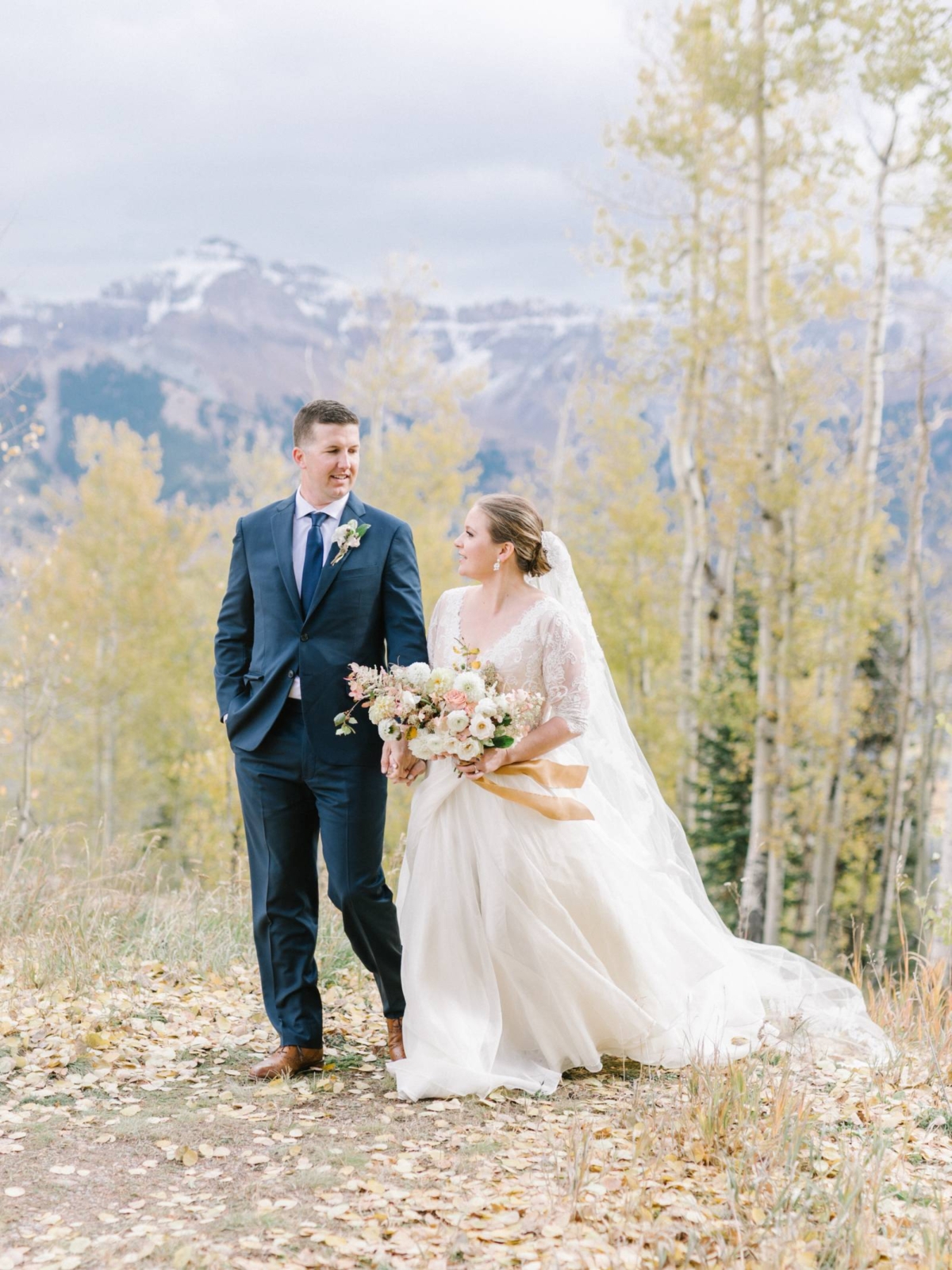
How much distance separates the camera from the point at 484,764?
4141 millimetres

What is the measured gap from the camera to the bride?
13.5 feet

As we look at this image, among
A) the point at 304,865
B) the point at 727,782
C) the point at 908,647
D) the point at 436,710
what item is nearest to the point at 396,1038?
the point at 304,865

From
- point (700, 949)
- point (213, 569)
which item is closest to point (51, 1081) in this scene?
point (700, 949)

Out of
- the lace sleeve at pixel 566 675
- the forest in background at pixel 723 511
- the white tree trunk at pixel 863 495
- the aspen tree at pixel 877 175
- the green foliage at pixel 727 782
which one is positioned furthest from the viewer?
the green foliage at pixel 727 782

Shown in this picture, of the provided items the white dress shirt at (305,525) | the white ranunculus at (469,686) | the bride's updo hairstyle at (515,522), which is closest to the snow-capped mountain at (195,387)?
the bride's updo hairstyle at (515,522)

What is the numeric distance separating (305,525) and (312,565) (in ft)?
0.58

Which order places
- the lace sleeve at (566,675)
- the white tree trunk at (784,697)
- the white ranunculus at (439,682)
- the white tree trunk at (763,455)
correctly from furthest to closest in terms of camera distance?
the white tree trunk at (784,697)
the white tree trunk at (763,455)
the lace sleeve at (566,675)
the white ranunculus at (439,682)

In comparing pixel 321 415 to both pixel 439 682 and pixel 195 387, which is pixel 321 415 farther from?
pixel 195 387

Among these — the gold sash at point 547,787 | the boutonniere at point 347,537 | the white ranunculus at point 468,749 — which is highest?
the boutonniere at point 347,537

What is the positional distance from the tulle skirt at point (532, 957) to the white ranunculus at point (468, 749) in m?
0.27

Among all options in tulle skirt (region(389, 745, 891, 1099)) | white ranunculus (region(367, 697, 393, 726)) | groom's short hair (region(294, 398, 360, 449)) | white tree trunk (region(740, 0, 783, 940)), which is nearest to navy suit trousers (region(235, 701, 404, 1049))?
tulle skirt (region(389, 745, 891, 1099))

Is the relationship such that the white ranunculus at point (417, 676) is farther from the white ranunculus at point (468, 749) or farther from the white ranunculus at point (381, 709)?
the white ranunculus at point (468, 749)

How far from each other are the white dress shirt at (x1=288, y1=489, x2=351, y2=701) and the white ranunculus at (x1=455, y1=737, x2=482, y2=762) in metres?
0.82

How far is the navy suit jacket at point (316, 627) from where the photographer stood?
404 cm
